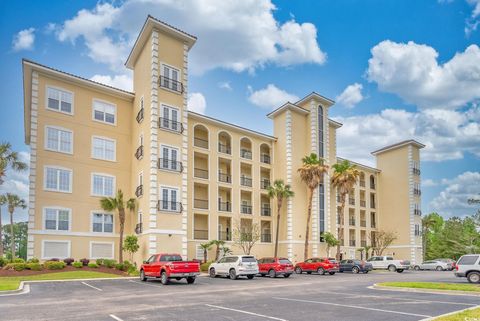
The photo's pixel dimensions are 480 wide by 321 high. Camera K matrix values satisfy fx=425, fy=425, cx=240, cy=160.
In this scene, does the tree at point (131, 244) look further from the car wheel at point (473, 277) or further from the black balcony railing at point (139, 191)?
the car wheel at point (473, 277)

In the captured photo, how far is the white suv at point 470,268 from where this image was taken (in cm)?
2445

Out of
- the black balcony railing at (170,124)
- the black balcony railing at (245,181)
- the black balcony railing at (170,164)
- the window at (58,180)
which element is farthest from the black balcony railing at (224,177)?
the window at (58,180)

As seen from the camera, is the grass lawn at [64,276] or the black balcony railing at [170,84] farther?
the black balcony railing at [170,84]

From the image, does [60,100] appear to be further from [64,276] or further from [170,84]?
[64,276]

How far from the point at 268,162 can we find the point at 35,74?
82.0 feet

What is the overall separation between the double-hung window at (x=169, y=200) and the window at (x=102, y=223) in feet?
17.0

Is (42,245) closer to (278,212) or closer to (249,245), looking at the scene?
(249,245)

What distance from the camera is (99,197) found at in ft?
113

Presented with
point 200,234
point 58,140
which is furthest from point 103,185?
point 200,234

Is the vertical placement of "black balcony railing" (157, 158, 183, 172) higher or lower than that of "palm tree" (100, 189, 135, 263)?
higher

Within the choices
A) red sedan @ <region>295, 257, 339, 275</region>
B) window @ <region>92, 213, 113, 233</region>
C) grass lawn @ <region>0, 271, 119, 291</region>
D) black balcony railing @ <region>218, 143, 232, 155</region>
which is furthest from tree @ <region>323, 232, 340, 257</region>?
grass lawn @ <region>0, 271, 119, 291</region>

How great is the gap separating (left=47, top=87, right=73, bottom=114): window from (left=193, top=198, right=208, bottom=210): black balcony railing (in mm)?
13653

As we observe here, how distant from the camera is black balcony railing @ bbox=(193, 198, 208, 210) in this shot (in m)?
40.1

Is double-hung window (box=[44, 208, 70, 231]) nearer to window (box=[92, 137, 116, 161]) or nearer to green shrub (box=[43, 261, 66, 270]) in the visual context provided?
green shrub (box=[43, 261, 66, 270])
